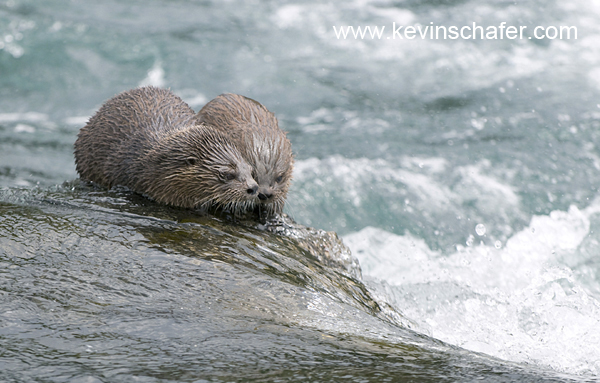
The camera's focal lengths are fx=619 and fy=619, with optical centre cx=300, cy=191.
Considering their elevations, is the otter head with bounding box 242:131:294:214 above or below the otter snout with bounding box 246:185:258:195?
above

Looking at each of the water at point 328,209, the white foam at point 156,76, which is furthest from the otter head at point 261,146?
the white foam at point 156,76

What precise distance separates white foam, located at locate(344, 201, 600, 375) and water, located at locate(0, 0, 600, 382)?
24 mm

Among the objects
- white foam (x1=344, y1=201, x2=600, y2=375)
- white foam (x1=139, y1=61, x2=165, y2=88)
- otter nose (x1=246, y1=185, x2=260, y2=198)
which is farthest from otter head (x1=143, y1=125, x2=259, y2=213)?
white foam (x1=139, y1=61, x2=165, y2=88)

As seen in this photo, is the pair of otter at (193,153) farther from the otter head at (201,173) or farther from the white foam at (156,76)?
the white foam at (156,76)

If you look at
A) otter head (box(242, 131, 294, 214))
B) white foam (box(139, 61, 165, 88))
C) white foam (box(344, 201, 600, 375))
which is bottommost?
white foam (box(344, 201, 600, 375))

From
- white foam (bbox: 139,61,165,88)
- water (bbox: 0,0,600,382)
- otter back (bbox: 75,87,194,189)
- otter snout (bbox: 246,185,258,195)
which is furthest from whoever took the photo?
white foam (bbox: 139,61,165,88)

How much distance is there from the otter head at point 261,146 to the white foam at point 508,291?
1.16m

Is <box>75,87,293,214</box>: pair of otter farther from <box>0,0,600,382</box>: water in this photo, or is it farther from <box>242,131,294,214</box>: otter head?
<box>0,0,600,382</box>: water

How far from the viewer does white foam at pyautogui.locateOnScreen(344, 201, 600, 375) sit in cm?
374

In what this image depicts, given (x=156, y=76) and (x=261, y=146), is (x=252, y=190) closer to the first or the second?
(x=261, y=146)

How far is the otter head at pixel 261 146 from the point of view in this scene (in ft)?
13.5

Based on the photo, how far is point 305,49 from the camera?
10.3 m

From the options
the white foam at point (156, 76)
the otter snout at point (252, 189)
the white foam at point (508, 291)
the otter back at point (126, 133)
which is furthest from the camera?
the white foam at point (156, 76)

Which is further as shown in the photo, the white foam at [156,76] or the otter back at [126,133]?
the white foam at [156,76]
